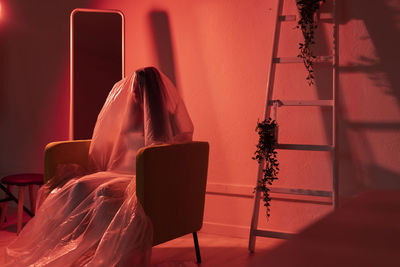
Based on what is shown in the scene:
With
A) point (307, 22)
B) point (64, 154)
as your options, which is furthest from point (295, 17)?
point (64, 154)

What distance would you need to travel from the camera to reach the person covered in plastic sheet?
7.10 ft

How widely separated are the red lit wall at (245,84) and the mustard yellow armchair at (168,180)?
0.67 m

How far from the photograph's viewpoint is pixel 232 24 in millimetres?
3219

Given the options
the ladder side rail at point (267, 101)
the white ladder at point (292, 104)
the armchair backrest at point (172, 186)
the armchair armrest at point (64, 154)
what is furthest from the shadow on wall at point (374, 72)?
the armchair armrest at point (64, 154)

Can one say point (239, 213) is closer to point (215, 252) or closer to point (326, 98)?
point (215, 252)

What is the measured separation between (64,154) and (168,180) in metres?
0.76

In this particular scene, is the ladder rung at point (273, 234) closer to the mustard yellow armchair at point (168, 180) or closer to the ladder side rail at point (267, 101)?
the ladder side rail at point (267, 101)

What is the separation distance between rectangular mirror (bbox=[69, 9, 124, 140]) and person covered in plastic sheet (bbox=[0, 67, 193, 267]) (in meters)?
0.73

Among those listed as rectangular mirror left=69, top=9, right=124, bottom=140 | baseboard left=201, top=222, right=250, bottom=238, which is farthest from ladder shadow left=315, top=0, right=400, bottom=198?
rectangular mirror left=69, top=9, right=124, bottom=140

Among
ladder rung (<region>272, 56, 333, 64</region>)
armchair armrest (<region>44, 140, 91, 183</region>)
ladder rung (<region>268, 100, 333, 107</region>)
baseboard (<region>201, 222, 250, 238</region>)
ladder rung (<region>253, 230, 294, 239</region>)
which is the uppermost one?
ladder rung (<region>272, 56, 333, 64</region>)

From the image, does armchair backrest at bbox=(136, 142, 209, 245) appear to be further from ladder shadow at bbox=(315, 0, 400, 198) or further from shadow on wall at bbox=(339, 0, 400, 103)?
shadow on wall at bbox=(339, 0, 400, 103)

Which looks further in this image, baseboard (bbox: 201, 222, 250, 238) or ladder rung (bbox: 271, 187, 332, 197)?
baseboard (bbox: 201, 222, 250, 238)

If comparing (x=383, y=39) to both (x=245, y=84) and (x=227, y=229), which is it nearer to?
(x=245, y=84)

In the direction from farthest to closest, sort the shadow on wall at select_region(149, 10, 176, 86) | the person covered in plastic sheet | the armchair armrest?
the shadow on wall at select_region(149, 10, 176, 86) < the armchair armrest < the person covered in plastic sheet
